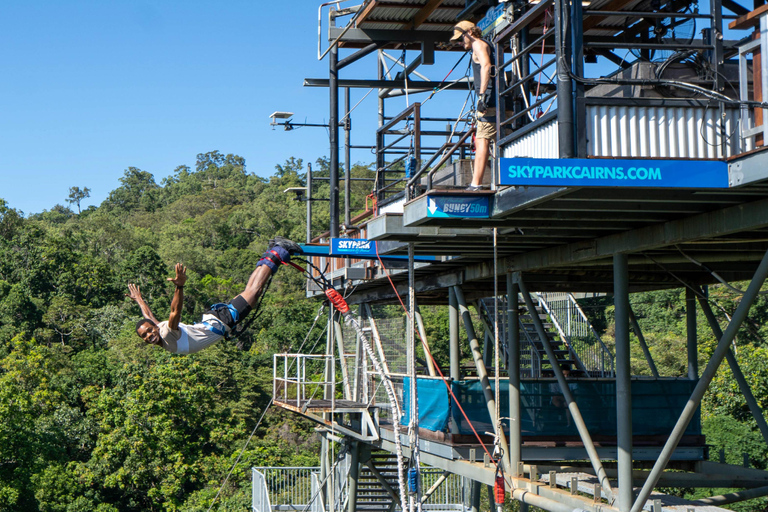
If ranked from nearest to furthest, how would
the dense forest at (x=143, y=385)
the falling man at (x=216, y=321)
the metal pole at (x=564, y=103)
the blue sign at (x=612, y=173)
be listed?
1. the blue sign at (x=612, y=173)
2. the metal pole at (x=564, y=103)
3. the falling man at (x=216, y=321)
4. the dense forest at (x=143, y=385)

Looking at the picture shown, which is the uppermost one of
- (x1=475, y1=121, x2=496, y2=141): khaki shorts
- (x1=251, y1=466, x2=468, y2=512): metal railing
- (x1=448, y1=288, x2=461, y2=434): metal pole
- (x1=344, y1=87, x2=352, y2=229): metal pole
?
(x1=344, y1=87, x2=352, y2=229): metal pole

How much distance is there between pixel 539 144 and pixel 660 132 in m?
1.16

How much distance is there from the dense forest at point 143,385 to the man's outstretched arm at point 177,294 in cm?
1927

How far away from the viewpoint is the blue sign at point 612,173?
7.50 meters

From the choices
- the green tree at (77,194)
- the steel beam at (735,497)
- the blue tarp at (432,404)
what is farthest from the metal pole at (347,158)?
the green tree at (77,194)

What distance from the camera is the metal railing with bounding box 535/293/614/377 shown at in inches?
846

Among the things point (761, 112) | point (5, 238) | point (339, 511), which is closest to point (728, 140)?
point (761, 112)

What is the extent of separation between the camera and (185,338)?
Answer: 38.1 feet

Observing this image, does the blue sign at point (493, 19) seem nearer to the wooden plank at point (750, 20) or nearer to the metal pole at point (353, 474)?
the wooden plank at point (750, 20)

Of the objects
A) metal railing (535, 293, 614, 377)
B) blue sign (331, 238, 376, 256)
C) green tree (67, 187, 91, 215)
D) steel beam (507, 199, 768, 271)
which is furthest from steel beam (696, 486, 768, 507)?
green tree (67, 187, 91, 215)

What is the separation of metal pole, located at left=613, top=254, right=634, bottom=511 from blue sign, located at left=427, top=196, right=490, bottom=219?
234cm

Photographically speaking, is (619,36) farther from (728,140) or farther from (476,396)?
(728,140)

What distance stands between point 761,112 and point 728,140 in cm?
39

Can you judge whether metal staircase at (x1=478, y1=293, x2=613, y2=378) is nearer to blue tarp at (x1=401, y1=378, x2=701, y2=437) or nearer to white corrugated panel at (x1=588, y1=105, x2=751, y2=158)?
blue tarp at (x1=401, y1=378, x2=701, y2=437)
